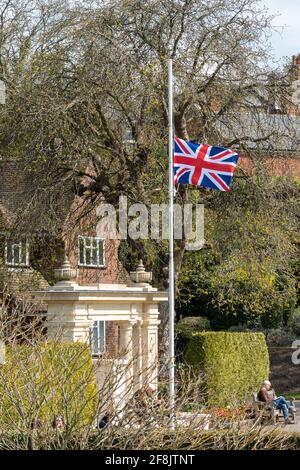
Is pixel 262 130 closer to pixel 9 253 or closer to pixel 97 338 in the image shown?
pixel 9 253

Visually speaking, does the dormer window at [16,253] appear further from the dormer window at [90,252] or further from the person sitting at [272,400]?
the person sitting at [272,400]

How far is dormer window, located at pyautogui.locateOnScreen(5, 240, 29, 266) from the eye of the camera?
115ft

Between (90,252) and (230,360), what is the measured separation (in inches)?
208

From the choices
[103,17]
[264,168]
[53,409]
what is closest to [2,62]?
[103,17]

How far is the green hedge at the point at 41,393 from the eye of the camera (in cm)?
1508

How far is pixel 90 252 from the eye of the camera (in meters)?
38.5

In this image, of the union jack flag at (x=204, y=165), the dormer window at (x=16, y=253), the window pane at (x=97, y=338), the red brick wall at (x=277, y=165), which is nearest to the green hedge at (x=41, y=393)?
the window pane at (x=97, y=338)

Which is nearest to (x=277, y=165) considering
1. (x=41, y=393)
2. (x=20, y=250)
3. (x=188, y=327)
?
(x=20, y=250)

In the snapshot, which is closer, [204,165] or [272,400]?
[204,165]

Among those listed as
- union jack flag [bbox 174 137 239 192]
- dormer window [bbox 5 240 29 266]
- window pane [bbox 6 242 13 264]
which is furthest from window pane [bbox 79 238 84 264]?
union jack flag [bbox 174 137 239 192]

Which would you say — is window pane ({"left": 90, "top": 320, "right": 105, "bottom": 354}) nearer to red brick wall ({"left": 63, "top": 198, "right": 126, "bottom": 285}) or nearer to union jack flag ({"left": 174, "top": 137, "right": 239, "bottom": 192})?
red brick wall ({"left": 63, "top": 198, "right": 126, "bottom": 285})

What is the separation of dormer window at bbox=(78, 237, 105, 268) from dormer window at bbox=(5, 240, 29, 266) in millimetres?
1598

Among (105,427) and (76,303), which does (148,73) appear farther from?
(105,427)
